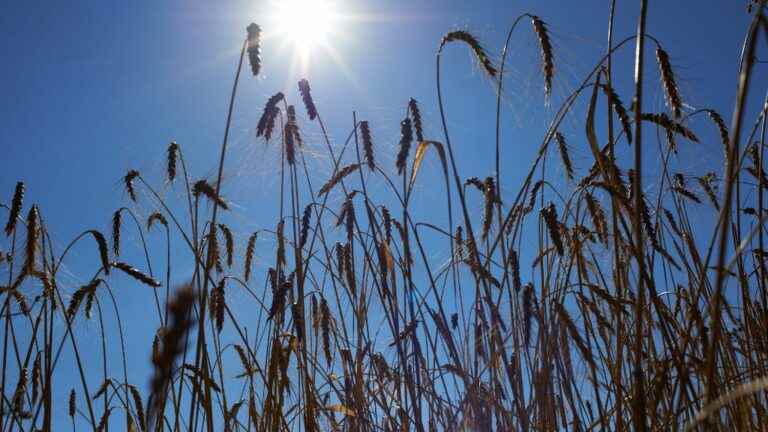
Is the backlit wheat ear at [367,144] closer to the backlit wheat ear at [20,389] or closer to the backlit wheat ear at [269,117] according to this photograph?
the backlit wheat ear at [269,117]

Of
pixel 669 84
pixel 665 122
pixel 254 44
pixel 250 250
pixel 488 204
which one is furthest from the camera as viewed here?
pixel 250 250

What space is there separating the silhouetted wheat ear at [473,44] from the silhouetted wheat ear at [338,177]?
0.86 metres

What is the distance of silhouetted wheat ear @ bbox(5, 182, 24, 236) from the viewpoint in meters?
3.33

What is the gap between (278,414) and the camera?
2.80m

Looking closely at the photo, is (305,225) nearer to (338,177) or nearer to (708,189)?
(338,177)

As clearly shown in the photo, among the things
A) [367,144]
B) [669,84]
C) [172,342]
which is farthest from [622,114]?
[172,342]

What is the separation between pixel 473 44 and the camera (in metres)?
3.21

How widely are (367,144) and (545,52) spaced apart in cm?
114

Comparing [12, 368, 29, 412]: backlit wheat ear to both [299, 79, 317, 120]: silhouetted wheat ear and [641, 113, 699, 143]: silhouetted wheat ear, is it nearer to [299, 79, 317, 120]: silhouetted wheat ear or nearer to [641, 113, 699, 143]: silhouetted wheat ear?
[299, 79, 317, 120]: silhouetted wheat ear

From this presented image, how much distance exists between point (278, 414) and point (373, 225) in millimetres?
1050

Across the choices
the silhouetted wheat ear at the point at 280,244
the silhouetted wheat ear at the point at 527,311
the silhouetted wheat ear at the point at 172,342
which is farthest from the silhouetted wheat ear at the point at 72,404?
the silhouetted wheat ear at the point at 172,342

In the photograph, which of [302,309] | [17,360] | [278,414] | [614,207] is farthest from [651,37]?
[17,360]

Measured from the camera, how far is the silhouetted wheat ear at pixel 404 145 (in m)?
2.99

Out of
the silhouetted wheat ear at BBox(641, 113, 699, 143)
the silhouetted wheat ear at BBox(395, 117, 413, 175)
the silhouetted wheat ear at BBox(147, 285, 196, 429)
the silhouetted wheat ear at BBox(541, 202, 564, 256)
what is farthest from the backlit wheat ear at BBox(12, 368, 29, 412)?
the silhouetted wheat ear at BBox(147, 285, 196, 429)
